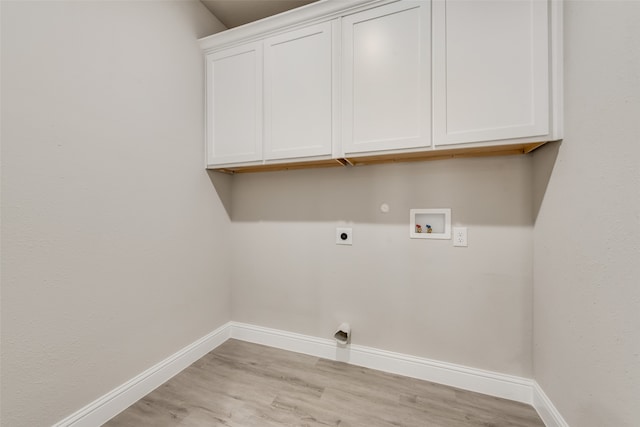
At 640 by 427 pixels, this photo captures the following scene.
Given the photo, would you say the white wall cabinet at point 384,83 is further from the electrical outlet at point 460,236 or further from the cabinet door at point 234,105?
the electrical outlet at point 460,236

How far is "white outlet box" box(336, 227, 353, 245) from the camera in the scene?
1891 millimetres

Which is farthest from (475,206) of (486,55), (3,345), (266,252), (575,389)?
(3,345)

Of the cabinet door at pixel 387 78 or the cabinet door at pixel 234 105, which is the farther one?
the cabinet door at pixel 234 105

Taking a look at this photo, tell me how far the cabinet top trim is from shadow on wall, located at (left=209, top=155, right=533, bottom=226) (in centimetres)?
98

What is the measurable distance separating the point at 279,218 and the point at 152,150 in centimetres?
100

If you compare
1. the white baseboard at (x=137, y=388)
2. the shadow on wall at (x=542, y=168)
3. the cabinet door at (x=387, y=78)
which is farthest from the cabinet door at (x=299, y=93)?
the white baseboard at (x=137, y=388)

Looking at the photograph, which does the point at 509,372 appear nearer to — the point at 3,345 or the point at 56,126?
the point at 3,345

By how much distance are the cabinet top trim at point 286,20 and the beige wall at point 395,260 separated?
99cm

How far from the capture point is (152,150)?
161cm

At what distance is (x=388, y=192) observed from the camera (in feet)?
5.89

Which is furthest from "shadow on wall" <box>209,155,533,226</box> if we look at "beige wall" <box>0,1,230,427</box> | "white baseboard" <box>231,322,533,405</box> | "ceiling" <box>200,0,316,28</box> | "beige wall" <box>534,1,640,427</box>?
"ceiling" <box>200,0,316,28</box>

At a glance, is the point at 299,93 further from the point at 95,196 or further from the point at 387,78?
the point at 95,196

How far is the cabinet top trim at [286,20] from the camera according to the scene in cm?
154

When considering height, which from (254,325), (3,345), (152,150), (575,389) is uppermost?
(152,150)
